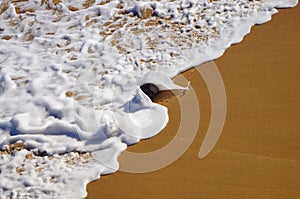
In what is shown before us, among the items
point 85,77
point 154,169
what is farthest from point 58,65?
point 154,169

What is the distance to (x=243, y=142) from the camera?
116 inches

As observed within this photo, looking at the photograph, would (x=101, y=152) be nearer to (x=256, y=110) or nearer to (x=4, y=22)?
(x=256, y=110)

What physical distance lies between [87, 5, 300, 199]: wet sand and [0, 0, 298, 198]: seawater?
0.43 feet

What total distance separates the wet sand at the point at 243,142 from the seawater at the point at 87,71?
0.43 feet

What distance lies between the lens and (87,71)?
12.4 ft

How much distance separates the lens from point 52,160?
10.1 ft

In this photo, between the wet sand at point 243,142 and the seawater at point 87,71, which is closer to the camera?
the wet sand at point 243,142

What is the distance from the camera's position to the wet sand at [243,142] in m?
2.72

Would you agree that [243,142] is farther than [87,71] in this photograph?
No

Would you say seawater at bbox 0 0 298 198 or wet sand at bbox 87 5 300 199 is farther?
seawater at bbox 0 0 298 198

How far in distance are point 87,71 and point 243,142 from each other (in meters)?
1.35

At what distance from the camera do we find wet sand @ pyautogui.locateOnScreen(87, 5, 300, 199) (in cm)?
272

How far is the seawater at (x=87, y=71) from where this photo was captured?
3066mm

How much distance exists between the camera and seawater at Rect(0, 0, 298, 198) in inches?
121
